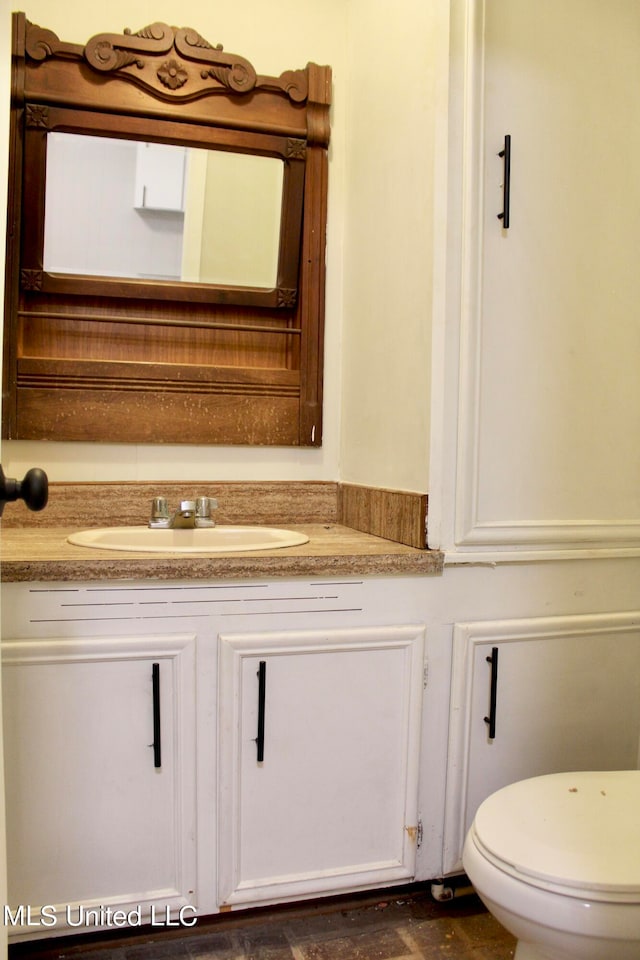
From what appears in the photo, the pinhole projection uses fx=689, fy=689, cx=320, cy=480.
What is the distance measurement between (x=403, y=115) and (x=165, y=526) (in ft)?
3.55

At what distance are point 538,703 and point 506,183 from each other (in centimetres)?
107

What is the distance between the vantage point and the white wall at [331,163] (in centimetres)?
169

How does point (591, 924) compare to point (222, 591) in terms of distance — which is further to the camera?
point (222, 591)

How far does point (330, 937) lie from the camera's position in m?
1.33

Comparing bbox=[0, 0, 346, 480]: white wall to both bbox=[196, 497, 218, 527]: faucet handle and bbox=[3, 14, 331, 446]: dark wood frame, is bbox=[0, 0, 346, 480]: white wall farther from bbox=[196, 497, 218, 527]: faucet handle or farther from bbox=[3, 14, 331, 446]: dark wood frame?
bbox=[196, 497, 218, 527]: faucet handle

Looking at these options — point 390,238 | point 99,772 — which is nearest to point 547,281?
point 390,238

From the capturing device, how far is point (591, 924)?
3.04ft

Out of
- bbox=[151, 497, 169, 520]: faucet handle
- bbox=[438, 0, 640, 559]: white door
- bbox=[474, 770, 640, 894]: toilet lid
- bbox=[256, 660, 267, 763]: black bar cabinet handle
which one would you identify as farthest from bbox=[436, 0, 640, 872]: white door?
bbox=[151, 497, 169, 520]: faucet handle

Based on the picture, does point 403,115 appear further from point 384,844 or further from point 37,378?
point 384,844

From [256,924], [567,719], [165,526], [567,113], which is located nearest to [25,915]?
→ [256,924]

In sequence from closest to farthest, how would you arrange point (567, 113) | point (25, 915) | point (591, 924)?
point (591, 924) < point (25, 915) < point (567, 113)

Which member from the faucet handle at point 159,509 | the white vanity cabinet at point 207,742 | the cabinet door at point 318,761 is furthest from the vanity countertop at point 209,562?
the faucet handle at point 159,509

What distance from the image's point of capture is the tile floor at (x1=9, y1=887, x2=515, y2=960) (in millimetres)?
1273

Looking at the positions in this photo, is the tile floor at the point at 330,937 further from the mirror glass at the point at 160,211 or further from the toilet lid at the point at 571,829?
the mirror glass at the point at 160,211
